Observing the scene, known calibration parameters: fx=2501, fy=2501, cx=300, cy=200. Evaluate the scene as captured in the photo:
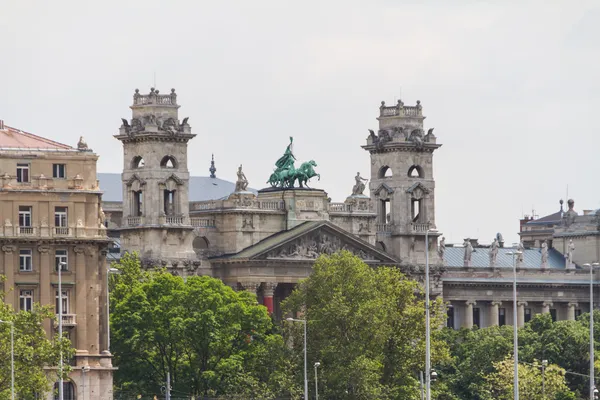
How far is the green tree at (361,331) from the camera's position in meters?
170

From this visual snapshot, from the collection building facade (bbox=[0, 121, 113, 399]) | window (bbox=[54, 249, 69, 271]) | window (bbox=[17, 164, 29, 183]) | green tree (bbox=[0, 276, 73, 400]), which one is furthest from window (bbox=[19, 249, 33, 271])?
green tree (bbox=[0, 276, 73, 400])

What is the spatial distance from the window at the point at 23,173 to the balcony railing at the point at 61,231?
3687 mm

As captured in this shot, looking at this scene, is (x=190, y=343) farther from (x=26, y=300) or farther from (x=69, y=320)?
(x=26, y=300)

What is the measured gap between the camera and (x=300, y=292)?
179 meters

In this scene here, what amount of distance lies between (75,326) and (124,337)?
16.8 m

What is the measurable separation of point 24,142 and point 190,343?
21919 mm

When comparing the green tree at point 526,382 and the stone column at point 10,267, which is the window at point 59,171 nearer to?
the stone column at point 10,267

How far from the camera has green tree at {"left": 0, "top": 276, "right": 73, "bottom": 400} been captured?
14112 centimetres

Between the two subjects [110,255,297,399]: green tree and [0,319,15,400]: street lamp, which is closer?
[0,319,15,400]: street lamp

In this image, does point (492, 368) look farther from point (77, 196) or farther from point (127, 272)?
point (77, 196)

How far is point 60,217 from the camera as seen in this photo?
16400 centimetres

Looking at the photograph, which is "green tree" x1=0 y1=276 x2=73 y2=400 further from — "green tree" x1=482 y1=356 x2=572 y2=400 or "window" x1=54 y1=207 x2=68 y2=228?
"green tree" x1=482 y1=356 x2=572 y2=400

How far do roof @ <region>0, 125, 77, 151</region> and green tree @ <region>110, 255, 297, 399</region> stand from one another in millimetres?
18081

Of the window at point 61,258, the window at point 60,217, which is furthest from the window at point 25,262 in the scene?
the window at point 60,217
